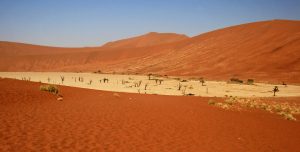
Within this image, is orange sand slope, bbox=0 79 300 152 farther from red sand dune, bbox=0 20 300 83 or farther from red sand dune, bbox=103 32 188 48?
red sand dune, bbox=103 32 188 48

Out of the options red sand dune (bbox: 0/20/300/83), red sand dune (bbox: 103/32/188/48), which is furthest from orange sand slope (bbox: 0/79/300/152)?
red sand dune (bbox: 103/32/188/48)

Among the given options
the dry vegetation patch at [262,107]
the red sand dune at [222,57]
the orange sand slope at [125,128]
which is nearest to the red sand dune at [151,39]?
the red sand dune at [222,57]

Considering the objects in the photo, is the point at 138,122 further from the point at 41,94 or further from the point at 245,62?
the point at 245,62

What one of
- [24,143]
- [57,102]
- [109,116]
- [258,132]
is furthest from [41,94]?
[258,132]

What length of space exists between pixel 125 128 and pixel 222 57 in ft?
170

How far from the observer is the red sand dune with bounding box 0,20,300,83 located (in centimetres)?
5019

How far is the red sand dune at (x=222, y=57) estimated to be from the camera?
5019 centimetres

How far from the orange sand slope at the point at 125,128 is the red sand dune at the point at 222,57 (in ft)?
101

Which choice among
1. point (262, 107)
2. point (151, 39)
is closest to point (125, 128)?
point (262, 107)

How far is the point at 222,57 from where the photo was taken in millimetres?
60656

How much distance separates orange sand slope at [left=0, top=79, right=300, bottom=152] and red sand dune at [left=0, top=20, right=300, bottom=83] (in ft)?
101

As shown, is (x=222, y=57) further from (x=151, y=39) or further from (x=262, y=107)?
(x=151, y=39)

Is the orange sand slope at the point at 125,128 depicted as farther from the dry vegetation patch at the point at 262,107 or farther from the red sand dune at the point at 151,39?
the red sand dune at the point at 151,39

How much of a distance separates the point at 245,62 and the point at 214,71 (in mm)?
6019
